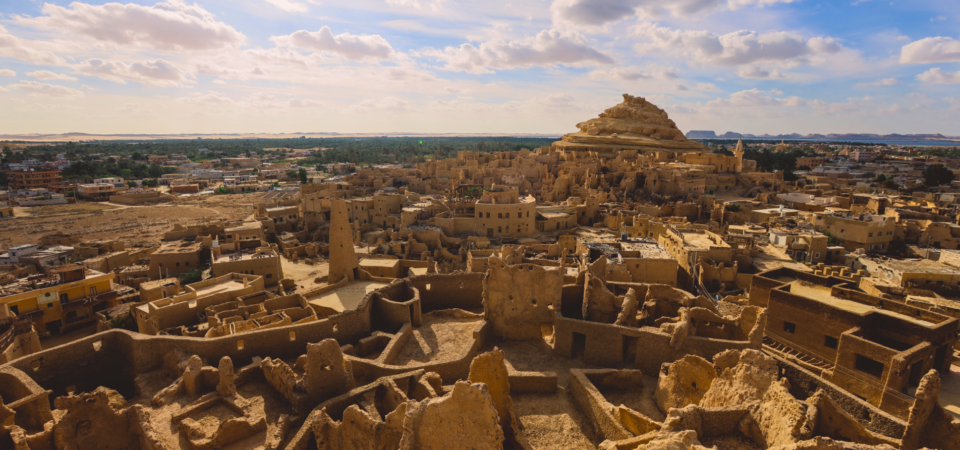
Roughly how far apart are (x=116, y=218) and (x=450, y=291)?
215 ft

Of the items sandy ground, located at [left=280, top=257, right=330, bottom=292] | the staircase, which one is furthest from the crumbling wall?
sandy ground, located at [left=280, top=257, right=330, bottom=292]

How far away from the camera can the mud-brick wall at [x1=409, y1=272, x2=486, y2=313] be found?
69.4 ft


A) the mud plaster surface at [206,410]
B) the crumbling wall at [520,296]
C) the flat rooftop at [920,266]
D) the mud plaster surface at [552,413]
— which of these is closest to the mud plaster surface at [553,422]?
the mud plaster surface at [552,413]

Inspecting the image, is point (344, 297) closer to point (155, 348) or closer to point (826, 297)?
point (155, 348)

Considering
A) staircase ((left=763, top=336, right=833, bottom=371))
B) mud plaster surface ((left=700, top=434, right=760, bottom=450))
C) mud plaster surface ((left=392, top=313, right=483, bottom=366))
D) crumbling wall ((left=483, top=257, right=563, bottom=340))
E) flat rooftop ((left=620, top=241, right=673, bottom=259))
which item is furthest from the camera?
flat rooftop ((left=620, top=241, right=673, bottom=259))

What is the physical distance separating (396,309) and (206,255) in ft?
77.6

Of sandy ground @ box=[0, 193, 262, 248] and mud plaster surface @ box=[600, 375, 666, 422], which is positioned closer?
mud plaster surface @ box=[600, 375, 666, 422]

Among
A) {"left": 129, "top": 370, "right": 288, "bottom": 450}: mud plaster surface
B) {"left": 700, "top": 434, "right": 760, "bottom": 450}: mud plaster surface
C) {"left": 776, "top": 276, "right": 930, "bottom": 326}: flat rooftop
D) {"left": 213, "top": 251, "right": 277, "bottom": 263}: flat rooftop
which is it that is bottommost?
{"left": 213, "top": 251, "right": 277, "bottom": 263}: flat rooftop

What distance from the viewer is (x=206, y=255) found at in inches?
1380

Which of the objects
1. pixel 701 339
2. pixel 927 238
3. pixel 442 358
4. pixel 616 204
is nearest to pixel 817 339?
pixel 701 339

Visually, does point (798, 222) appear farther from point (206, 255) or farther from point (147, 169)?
point (147, 169)

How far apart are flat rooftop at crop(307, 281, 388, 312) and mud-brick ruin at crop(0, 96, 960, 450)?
0.57 ft

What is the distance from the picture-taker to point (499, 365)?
12195 mm

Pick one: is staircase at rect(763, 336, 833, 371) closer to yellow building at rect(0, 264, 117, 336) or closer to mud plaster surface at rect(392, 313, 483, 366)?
mud plaster surface at rect(392, 313, 483, 366)
